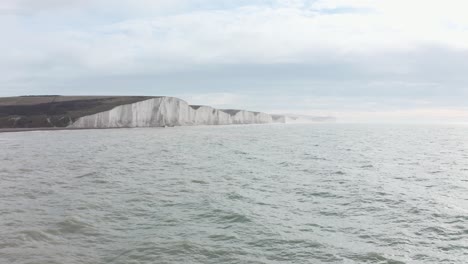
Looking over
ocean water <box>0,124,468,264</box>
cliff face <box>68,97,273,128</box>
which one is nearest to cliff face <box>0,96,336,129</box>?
cliff face <box>68,97,273,128</box>

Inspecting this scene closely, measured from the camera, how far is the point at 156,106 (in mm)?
92125

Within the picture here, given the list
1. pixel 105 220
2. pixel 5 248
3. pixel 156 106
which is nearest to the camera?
pixel 5 248

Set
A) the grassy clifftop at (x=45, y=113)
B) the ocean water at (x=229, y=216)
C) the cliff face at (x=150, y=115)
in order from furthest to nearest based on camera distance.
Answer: the cliff face at (x=150, y=115)
the grassy clifftop at (x=45, y=113)
the ocean water at (x=229, y=216)

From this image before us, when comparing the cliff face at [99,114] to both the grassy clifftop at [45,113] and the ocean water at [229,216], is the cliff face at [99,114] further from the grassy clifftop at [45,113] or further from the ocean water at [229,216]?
the ocean water at [229,216]

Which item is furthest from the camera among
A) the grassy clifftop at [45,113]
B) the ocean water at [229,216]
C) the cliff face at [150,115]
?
the cliff face at [150,115]

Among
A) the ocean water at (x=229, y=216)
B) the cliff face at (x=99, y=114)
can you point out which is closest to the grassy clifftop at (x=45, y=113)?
the cliff face at (x=99, y=114)

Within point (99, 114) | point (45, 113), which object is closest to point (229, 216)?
point (99, 114)

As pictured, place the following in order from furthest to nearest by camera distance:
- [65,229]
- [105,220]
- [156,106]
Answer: [156,106], [105,220], [65,229]

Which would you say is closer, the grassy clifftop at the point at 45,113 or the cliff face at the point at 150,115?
the grassy clifftop at the point at 45,113

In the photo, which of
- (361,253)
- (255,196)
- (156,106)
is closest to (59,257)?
(361,253)

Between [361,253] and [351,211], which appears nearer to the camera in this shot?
[361,253]

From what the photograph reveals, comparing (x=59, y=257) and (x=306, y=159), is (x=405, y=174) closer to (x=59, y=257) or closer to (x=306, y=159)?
(x=306, y=159)

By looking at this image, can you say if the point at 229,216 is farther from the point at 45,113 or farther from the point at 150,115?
the point at 45,113

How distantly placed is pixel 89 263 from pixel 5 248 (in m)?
1.92
